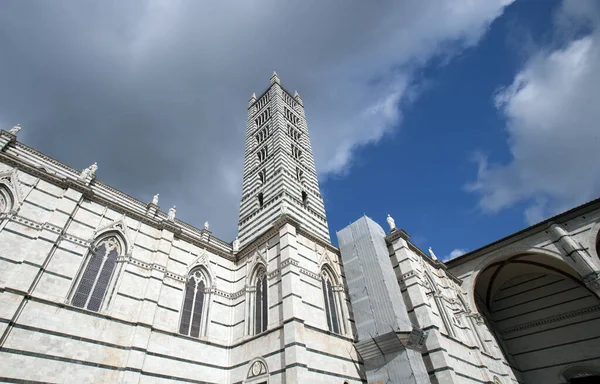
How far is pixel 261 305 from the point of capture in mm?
14523

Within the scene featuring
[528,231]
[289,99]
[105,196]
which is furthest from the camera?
[289,99]

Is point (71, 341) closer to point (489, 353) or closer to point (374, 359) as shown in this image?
point (374, 359)

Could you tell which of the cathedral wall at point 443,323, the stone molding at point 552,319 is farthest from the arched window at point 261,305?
the stone molding at point 552,319

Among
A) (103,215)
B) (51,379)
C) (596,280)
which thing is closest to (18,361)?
(51,379)

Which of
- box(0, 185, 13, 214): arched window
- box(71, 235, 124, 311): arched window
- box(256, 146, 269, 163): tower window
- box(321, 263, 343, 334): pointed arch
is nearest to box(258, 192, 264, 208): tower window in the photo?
box(256, 146, 269, 163): tower window

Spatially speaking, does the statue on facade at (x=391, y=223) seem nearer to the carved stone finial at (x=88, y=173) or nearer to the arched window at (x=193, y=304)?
the arched window at (x=193, y=304)

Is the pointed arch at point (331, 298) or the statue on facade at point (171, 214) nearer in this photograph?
the pointed arch at point (331, 298)

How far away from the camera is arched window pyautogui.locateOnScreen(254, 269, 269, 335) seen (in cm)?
1391

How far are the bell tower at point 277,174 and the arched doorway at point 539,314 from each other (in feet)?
46.5

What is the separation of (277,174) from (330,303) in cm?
958

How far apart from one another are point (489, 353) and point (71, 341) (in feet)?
68.7

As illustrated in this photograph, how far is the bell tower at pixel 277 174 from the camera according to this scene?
2017cm

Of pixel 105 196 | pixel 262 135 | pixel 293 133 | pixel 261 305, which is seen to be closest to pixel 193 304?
pixel 261 305

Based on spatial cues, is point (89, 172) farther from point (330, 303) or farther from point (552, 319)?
point (552, 319)
